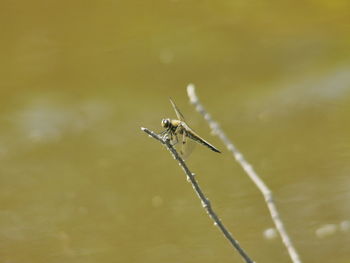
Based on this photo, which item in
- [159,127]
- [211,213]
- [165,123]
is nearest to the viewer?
[211,213]

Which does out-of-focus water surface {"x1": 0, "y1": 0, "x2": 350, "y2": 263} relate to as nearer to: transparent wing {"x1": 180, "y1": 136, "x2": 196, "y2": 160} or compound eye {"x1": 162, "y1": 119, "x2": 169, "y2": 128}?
transparent wing {"x1": 180, "y1": 136, "x2": 196, "y2": 160}

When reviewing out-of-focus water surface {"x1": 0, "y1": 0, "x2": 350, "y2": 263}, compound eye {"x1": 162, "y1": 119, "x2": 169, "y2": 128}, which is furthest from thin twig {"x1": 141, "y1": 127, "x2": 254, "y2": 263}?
out-of-focus water surface {"x1": 0, "y1": 0, "x2": 350, "y2": 263}

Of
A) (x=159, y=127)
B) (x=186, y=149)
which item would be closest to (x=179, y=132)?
(x=186, y=149)

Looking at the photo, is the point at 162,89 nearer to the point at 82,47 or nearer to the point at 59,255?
the point at 82,47

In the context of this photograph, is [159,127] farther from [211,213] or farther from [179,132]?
[211,213]

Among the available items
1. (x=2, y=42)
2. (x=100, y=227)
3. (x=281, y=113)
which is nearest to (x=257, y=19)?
(x=281, y=113)

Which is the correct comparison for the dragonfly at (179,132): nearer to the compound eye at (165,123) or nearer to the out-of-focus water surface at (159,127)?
the compound eye at (165,123)

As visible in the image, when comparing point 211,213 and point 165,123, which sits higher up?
point 165,123

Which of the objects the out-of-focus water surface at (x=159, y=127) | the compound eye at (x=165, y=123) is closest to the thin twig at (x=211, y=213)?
the compound eye at (x=165, y=123)
